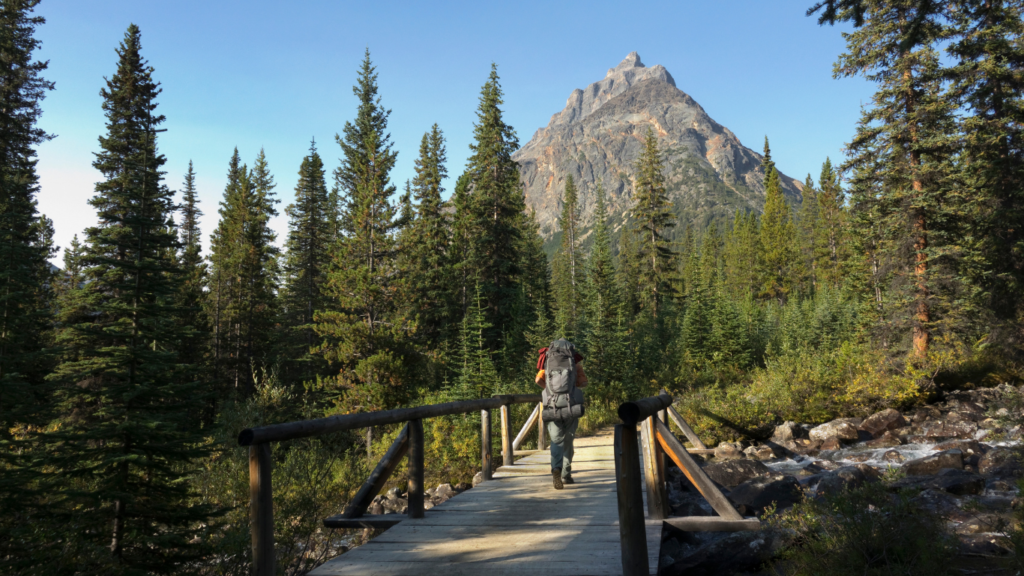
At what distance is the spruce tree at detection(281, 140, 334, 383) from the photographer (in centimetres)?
3797

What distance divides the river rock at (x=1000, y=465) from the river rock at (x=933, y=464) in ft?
1.24

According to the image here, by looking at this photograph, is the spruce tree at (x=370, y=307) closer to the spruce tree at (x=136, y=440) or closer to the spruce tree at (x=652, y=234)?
the spruce tree at (x=136, y=440)

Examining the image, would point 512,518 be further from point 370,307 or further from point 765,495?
point 370,307

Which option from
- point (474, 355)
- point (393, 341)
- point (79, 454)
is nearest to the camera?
point (79, 454)

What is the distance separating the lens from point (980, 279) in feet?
57.1

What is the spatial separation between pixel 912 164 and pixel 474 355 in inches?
685

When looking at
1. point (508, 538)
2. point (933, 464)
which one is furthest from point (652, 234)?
point (508, 538)

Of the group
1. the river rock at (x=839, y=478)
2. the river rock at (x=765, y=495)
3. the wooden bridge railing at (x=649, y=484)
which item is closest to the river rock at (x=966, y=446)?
the river rock at (x=839, y=478)

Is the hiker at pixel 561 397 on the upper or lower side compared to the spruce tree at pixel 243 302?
lower

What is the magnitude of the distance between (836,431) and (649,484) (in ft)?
41.2

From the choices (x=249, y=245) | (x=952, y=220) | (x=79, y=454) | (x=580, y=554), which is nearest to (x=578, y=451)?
(x=580, y=554)

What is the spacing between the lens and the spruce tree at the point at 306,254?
3797 cm

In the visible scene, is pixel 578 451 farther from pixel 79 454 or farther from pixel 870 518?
pixel 79 454

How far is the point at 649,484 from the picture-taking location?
5500mm
